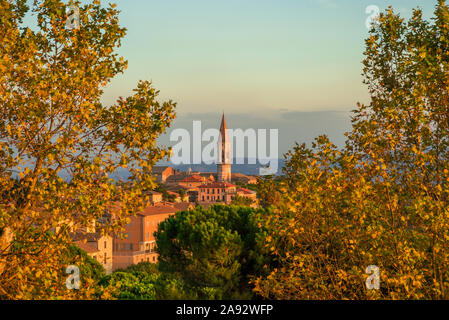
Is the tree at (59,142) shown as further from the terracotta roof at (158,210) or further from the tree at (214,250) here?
the terracotta roof at (158,210)

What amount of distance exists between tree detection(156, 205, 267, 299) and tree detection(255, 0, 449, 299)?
44.0 ft

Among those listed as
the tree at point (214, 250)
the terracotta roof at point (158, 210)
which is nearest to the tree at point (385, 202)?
the tree at point (214, 250)

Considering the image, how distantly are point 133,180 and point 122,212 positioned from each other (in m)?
0.71

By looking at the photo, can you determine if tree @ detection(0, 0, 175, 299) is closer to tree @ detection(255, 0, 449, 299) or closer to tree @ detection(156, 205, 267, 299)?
tree @ detection(255, 0, 449, 299)

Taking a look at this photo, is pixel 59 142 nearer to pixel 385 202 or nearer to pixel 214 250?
pixel 385 202

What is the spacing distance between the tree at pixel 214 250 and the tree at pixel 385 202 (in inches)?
528

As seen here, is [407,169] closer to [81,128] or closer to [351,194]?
[351,194]

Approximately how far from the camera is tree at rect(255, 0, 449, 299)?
29.9ft

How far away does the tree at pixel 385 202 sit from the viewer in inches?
359

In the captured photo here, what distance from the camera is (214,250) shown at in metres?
27.0

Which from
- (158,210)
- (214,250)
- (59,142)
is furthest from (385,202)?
(158,210)

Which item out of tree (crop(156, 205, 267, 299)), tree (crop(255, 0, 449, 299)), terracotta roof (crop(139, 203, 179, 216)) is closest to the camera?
tree (crop(255, 0, 449, 299))

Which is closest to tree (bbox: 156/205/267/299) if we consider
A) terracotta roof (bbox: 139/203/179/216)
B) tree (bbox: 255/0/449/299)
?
tree (bbox: 255/0/449/299)
